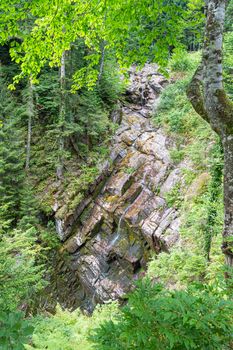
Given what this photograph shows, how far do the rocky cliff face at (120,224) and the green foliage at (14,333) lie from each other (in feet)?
27.6

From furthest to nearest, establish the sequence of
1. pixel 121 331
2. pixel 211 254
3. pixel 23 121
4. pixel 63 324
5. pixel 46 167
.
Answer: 1. pixel 23 121
2. pixel 46 167
3. pixel 211 254
4. pixel 63 324
5. pixel 121 331

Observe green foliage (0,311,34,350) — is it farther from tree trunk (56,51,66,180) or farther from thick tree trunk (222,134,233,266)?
tree trunk (56,51,66,180)

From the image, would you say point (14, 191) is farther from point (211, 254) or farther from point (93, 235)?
point (211, 254)

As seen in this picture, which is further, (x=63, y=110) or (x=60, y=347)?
(x=63, y=110)

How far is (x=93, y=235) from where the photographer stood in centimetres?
1290

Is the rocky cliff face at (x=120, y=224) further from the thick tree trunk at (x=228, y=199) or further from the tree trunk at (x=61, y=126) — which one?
the thick tree trunk at (x=228, y=199)

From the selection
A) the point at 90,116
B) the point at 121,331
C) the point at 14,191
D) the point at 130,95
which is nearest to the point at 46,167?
the point at 14,191

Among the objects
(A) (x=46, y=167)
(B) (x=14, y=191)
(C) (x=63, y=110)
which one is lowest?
(B) (x=14, y=191)

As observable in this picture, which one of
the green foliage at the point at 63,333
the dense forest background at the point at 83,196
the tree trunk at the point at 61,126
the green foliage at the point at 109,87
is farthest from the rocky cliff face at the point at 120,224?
the green foliage at the point at 63,333

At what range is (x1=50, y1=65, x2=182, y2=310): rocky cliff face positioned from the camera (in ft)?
35.7

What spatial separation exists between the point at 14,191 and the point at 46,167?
8.66 feet

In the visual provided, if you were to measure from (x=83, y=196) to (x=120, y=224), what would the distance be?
105 inches

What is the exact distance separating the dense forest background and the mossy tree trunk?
49 centimetres

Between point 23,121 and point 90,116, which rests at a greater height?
point 90,116
